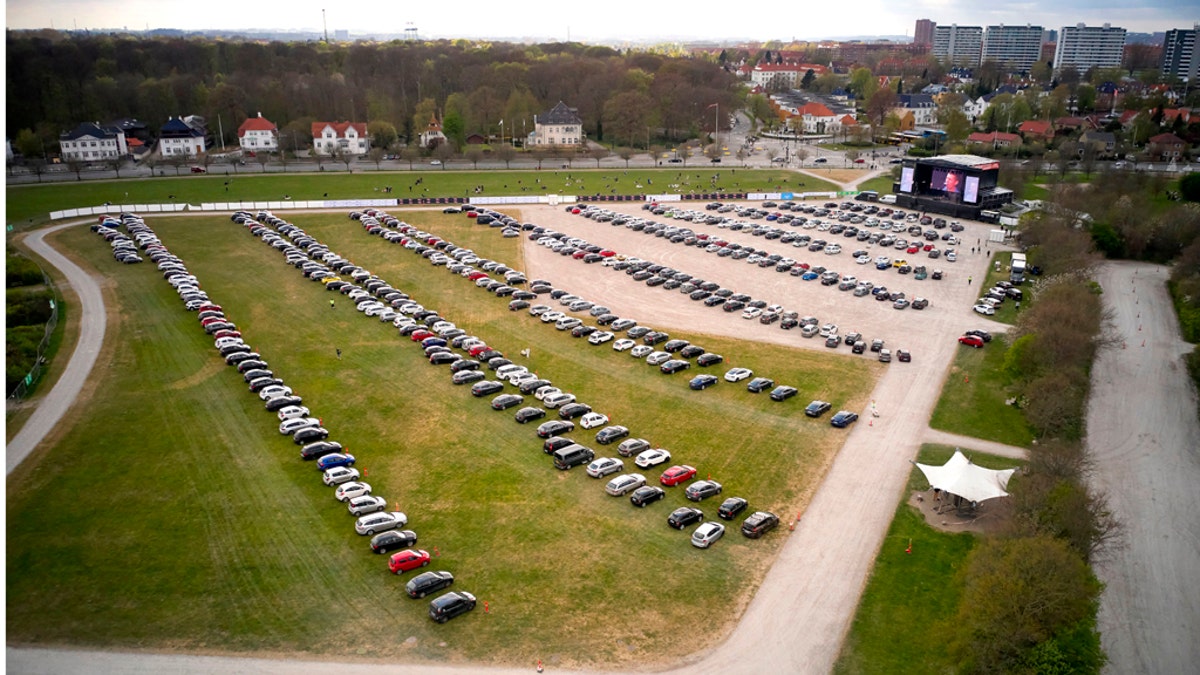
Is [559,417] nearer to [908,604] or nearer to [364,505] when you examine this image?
[364,505]

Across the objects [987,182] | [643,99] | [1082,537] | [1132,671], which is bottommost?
[1132,671]

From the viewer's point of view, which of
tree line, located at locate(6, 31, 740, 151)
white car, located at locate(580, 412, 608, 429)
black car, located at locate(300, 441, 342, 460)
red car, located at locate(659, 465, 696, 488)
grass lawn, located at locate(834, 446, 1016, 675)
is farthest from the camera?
tree line, located at locate(6, 31, 740, 151)

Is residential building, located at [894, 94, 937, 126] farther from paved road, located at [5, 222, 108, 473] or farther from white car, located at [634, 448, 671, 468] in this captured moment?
white car, located at [634, 448, 671, 468]

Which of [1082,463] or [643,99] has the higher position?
[643,99]

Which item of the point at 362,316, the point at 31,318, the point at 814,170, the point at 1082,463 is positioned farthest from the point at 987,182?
the point at 31,318

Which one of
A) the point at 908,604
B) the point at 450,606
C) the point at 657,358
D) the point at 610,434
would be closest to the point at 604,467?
the point at 610,434

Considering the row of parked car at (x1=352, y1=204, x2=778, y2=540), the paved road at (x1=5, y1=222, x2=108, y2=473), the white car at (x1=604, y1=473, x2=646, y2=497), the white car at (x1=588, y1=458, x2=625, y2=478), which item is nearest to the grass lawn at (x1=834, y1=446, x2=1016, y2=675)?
the row of parked car at (x1=352, y1=204, x2=778, y2=540)

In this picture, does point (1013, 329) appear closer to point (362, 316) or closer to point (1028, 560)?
point (1028, 560)
